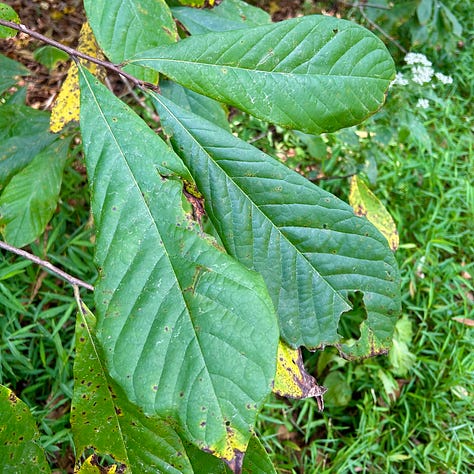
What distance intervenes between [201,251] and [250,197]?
149 millimetres

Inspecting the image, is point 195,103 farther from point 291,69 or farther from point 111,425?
point 111,425

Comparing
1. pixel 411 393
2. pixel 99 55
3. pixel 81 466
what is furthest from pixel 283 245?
pixel 411 393

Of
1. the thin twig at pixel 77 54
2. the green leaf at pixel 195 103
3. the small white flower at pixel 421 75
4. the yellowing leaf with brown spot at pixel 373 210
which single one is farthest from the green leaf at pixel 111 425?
the small white flower at pixel 421 75

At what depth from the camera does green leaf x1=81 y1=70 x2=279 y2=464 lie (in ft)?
1.91

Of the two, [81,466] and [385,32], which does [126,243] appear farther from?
[385,32]

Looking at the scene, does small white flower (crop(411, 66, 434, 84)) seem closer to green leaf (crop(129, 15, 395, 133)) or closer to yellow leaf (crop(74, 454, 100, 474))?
green leaf (crop(129, 15, 395, 133))

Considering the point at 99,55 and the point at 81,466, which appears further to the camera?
the point at 99,55

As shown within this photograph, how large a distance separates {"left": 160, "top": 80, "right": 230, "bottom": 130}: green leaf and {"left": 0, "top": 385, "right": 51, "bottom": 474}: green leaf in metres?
0.74

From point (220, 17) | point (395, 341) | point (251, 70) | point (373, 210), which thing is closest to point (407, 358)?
point (395, 341)

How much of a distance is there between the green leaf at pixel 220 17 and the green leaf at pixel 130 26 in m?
0.23

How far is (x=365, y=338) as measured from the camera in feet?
2.83

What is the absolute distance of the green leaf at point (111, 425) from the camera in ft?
2.44

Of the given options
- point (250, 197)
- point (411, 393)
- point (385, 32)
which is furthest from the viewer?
point (385, 32)

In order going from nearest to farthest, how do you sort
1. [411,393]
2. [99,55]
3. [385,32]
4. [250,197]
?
[250,197] < [99,55] < [411,393] < [385,32]
